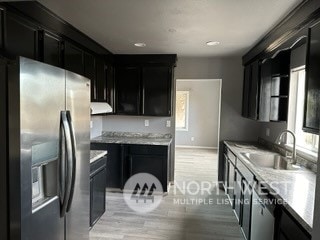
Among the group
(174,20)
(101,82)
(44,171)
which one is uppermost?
(174,20)

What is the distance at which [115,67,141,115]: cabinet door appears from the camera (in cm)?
407

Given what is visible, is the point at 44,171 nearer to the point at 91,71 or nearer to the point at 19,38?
the point at 19,38

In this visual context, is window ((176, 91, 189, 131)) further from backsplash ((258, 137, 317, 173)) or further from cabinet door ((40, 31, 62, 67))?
cabinet door ((40, 31, 62, 67))

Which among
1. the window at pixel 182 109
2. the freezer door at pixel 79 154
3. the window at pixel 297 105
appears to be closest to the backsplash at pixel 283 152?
the window at pixel 297 105

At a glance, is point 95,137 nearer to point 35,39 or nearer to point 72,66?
point 72,66

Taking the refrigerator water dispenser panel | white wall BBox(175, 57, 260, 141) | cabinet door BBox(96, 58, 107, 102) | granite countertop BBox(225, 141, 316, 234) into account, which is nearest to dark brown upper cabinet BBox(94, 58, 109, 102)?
cabinet door BBox(96, 58, 107, 102)

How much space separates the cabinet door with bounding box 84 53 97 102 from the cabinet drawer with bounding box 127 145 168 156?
1.06 m

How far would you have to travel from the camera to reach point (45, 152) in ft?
4.81

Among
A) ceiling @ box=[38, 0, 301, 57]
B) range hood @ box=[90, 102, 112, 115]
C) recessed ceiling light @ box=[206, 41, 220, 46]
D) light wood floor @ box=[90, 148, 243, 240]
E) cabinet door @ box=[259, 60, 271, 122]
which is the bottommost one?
light wood floor @ box=[90, 148, 243, 240]

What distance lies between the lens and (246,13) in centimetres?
209

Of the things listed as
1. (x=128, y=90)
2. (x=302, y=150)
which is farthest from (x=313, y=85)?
(x=128, y=90)

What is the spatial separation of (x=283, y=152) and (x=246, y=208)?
3.15ft

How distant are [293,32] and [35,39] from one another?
232 centimetres

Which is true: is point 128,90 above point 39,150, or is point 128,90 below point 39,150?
above
